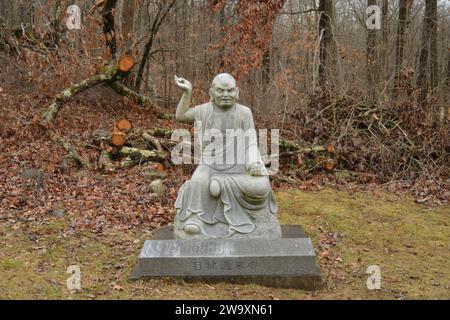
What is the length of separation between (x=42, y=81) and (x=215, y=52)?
5230mm

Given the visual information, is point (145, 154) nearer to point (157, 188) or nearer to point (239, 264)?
point (157, 188)

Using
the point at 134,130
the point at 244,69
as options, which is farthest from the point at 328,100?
the point at 134,130

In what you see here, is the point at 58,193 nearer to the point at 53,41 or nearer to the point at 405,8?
the point at 53,41

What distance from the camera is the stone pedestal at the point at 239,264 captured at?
5.36 meters

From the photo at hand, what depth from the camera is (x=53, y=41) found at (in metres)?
12.0

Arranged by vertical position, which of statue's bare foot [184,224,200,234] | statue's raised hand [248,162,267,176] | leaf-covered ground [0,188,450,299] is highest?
statue's raised hand [248,162,267,176]

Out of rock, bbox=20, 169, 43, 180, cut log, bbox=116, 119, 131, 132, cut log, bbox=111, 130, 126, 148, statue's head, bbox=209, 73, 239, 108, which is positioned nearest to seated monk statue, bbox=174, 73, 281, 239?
statue's head, bbox=209, 73, 239, 108

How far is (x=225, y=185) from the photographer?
5.72 m

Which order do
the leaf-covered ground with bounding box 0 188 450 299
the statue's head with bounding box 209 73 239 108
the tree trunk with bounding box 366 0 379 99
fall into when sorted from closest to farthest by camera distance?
the leaf-covered ground with bounding box 0 188 450 299 → the statue's head with bounding box 209 73 239 108 → the tree trunk with bounding box 366 0 379 99

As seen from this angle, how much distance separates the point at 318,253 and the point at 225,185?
157cm

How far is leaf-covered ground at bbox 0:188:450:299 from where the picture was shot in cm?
520

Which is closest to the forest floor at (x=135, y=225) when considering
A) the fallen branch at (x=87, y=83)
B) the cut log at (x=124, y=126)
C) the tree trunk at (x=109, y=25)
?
the fallen branch at (x=87, y=83)

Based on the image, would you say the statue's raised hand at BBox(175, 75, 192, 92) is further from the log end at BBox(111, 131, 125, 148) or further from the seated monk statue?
the log end at BBox(111, 131, 125, 148)

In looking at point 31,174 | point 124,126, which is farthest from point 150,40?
point 31,174
